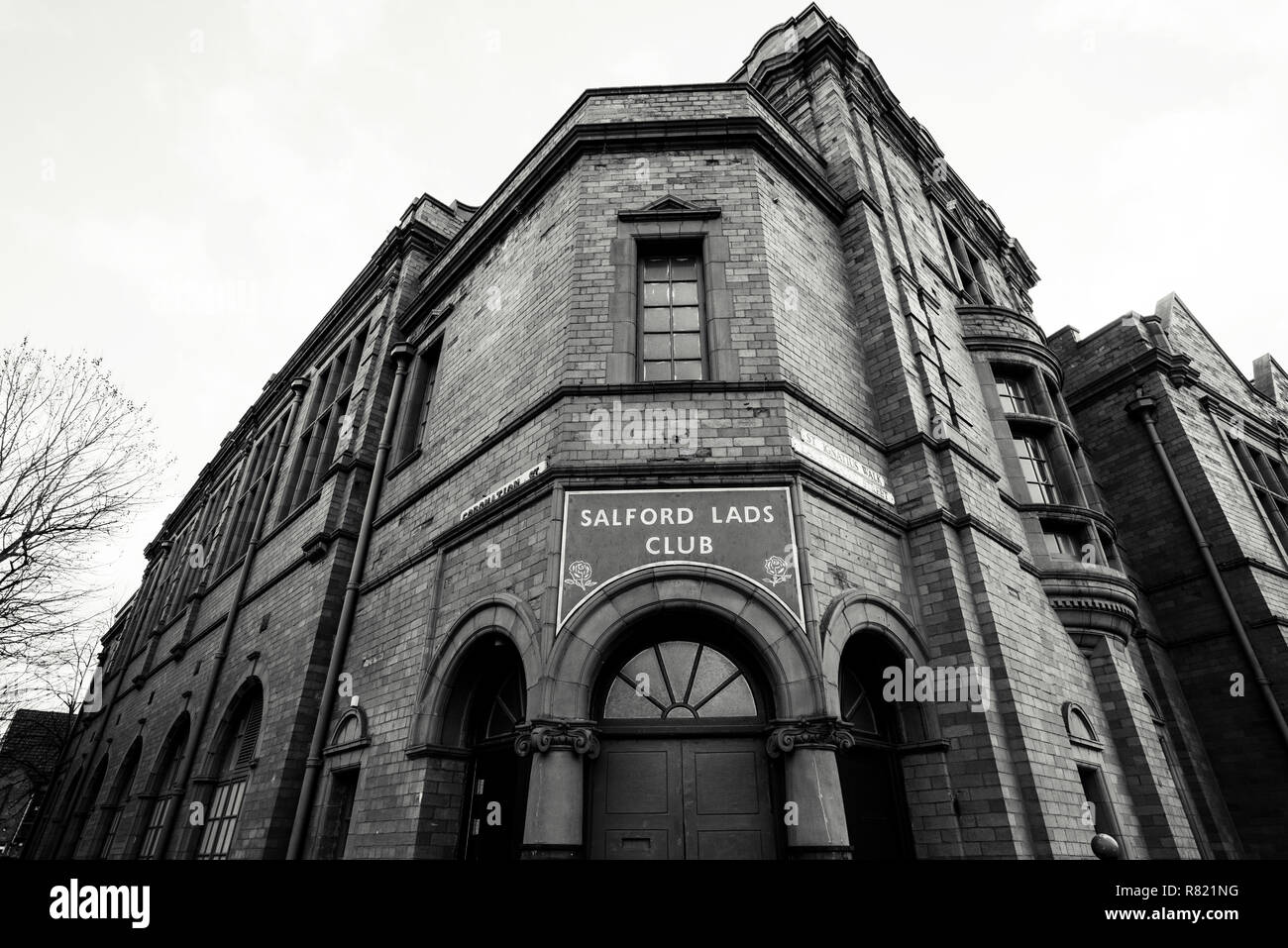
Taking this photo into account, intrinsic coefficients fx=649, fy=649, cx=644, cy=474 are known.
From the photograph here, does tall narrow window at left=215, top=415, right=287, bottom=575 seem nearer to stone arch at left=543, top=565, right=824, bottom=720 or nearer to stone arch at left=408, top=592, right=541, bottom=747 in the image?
stone arch at left=408, top=592, right=541, bottom=747

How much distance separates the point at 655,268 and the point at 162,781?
1456cm

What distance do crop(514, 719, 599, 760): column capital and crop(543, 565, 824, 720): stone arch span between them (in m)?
0.07

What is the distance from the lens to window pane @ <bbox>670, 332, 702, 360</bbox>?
7.36 metres

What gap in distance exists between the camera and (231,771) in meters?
10.5

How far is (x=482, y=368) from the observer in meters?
8.73

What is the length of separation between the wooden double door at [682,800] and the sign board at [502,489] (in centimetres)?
265

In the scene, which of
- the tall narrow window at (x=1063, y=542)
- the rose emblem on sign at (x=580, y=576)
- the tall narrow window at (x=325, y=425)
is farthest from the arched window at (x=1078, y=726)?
the tall narrow window at (x=325, y=425)

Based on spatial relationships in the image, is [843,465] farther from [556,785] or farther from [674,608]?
[556,785]

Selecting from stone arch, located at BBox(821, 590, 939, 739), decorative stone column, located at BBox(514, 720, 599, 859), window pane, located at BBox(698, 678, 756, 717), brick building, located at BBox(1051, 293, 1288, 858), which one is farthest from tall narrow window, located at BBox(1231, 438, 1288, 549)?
decorative stone column, located at BBox(514, 720, 599, 859)

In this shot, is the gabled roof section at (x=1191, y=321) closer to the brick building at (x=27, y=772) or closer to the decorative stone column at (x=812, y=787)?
the decorative stone column at (x=812, y=787)

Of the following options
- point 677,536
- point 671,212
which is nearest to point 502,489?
point 677,536

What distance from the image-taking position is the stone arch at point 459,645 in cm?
583

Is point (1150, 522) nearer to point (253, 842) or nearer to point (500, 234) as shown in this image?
point (500, 234)
